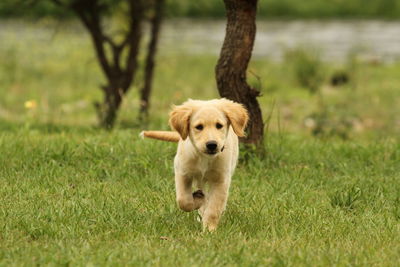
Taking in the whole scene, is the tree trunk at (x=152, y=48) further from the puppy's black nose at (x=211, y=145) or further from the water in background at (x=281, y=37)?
the water in background at (x=281, y=37)

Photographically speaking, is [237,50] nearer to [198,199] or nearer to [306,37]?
[198,199]

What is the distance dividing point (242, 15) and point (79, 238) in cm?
338

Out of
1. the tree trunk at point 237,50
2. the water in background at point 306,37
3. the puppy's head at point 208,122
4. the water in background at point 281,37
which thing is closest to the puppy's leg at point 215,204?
the puppy's head at point 208,122

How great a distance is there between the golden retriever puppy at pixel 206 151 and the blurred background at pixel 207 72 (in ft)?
10.2

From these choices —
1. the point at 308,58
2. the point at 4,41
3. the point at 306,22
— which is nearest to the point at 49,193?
the point at 308,58

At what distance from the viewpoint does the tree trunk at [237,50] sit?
738 cm

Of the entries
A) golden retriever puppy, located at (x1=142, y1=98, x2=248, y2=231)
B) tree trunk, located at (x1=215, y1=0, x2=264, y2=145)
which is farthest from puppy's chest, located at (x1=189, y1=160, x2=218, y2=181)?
tree trunk, located at (x1=215, y1=0, x2=264, y2=145)

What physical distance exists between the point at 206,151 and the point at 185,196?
524 millimetres

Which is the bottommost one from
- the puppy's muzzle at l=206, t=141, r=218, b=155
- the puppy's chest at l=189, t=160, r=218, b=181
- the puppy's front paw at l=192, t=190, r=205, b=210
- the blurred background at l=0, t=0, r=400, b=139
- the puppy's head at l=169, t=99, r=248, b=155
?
the blurred background at l=0, t=0, r=400, b=139

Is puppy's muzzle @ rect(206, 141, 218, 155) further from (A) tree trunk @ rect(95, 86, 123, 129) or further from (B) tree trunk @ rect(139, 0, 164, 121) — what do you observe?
(B) tree trunk @ rect(139, 0, 164, 121)

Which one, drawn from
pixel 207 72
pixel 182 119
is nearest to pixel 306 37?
pixel 207 72

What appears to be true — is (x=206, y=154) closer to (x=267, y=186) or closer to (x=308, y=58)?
(x=267, y=186)

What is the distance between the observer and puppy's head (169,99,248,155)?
487 centimetres

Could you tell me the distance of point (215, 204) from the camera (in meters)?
5.22
